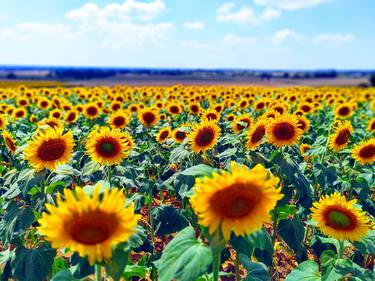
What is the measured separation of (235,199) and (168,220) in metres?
2.05

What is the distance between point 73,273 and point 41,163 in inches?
50.4

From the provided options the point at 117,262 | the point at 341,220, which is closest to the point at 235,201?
the point at 117,262

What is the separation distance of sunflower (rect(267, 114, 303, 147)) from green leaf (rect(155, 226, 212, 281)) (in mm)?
1925

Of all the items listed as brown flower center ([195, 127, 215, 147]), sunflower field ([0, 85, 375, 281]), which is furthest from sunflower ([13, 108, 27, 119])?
brown flower center ([195, 127, 215, 147])

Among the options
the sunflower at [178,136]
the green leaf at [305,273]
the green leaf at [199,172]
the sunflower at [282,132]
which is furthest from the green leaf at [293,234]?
the sunflower at [178,136]

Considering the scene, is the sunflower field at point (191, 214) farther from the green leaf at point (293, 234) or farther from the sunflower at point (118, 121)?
the sunflower at point (118, 121)

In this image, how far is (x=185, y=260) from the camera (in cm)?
225

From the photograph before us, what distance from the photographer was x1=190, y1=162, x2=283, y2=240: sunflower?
80.2 inches

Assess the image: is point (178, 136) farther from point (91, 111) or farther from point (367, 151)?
point (91, 111)

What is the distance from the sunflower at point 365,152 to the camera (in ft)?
15.6

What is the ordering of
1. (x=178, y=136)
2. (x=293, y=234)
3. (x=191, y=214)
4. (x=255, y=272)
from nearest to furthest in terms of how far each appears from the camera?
(x=255, y=272), (x=191, y=214), (x=293, y=234), (x=178, y=136)

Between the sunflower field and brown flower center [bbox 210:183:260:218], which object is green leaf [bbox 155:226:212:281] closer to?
the sunflower field

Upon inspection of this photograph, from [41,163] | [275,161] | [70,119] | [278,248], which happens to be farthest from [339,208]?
[70,119]

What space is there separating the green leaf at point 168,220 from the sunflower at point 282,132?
1212 millimetres
